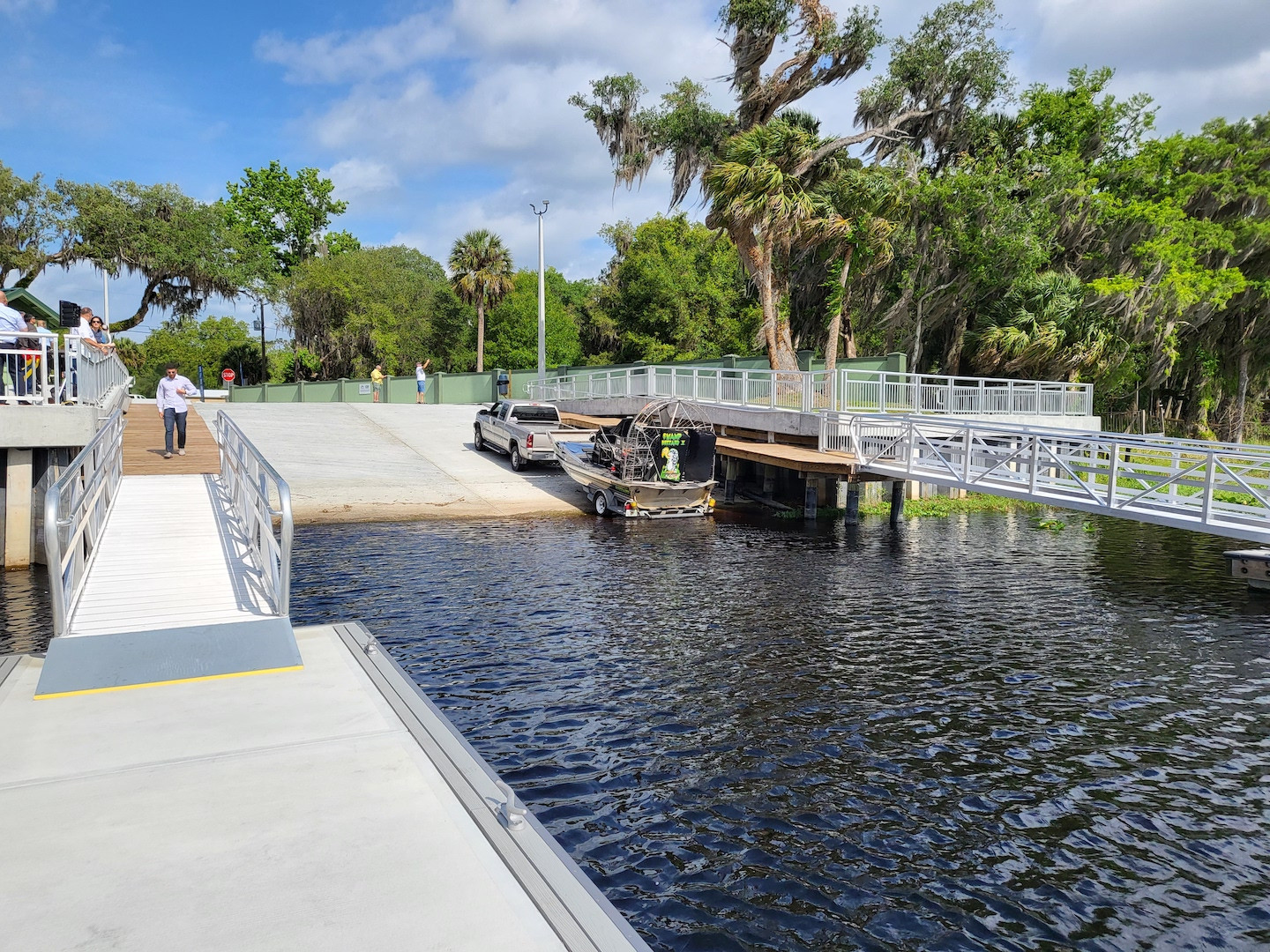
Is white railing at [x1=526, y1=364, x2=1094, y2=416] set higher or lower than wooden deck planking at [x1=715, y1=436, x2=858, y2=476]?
higher

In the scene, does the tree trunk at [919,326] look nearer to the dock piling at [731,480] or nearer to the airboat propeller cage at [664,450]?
the dock piling at [731,480]

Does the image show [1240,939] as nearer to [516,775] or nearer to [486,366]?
[516,775]

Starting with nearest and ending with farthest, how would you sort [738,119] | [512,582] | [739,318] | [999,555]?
1. [512,582]
2. [999,555]
3. [738,119]
4. [739,318]

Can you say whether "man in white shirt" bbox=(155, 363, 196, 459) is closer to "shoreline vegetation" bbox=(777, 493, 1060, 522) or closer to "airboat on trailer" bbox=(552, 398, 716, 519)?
"airboat on trailer" bbox=(552, 398, 716, 519)

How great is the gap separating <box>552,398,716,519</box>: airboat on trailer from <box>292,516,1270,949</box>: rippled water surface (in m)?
4.24

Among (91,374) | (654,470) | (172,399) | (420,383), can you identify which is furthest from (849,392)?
(420,383)

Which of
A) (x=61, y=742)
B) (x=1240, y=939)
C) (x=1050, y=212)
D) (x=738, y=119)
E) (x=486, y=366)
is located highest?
(x=738, y=119)

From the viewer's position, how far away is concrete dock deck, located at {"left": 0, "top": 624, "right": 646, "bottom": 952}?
3.81 m

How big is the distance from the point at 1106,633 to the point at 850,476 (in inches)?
358

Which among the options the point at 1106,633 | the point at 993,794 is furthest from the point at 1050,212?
the point at 993,794

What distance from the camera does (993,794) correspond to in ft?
24.5

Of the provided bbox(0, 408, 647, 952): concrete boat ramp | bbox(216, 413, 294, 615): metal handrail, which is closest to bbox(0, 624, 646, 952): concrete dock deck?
bbox(0, 408, 647, 952): concrete boat ramp

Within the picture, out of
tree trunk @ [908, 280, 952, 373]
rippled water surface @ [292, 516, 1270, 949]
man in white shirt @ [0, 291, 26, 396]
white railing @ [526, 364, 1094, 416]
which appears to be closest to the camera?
rippled water surface @ [292, 516, 1270, 949]

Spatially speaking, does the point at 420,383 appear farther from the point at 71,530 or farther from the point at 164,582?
the point at 71,530
